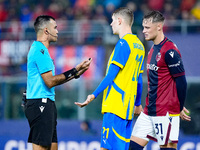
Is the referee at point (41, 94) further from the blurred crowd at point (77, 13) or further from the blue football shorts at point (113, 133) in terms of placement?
the blurred crowd at point (77, 13)

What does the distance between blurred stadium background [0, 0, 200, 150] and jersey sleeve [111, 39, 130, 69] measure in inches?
216

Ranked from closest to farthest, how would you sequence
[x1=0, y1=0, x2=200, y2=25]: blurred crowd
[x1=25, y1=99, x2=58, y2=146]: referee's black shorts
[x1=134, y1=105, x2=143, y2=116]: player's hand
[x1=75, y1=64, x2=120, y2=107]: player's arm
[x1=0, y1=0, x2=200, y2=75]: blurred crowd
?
[x1=75, y1=64, x2=120, y2=107]: player's arm, [x1=25, y1=99, x2=58, y2=146]: referee's black shorts, [x1=134, y1=105, x2=143, y2=116]: player's hand, [x1=0, y1=0, x2=200, y2=75]: blurred crowd, [x1=0, y1=0, x2=200, y2=25]: blurred crowd

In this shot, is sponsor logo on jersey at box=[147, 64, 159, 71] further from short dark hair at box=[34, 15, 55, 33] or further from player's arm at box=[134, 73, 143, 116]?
short dark hair at box=[34, 15, 55, 33]

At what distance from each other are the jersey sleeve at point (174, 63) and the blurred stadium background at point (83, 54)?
513cm

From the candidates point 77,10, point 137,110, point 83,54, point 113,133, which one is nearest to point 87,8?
point 77,10

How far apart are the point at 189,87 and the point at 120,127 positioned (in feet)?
21.6

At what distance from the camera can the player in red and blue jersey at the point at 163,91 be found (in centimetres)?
583

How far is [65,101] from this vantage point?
1254 centimetres

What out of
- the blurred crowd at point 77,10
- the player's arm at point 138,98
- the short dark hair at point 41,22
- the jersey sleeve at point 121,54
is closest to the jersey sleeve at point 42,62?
the short dark hair at point 41,22

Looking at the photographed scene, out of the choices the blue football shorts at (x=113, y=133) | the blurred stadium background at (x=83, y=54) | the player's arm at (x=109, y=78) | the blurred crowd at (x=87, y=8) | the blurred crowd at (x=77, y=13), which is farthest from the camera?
the blurred crowd at (x=87, y=8)

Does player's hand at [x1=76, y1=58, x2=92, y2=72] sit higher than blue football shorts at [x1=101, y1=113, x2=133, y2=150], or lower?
higher

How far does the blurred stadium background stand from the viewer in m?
12.0

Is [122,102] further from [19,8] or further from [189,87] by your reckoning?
[19,8]

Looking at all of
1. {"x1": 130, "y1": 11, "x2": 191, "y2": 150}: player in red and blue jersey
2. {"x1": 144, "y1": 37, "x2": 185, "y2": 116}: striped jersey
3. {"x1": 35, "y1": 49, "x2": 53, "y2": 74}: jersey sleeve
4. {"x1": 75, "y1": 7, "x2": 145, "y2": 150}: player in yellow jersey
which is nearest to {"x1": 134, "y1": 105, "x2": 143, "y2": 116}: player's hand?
{"x1": 130, "y1": 11, "x2": 191, "y2": 150}: player in red and blue jersey
